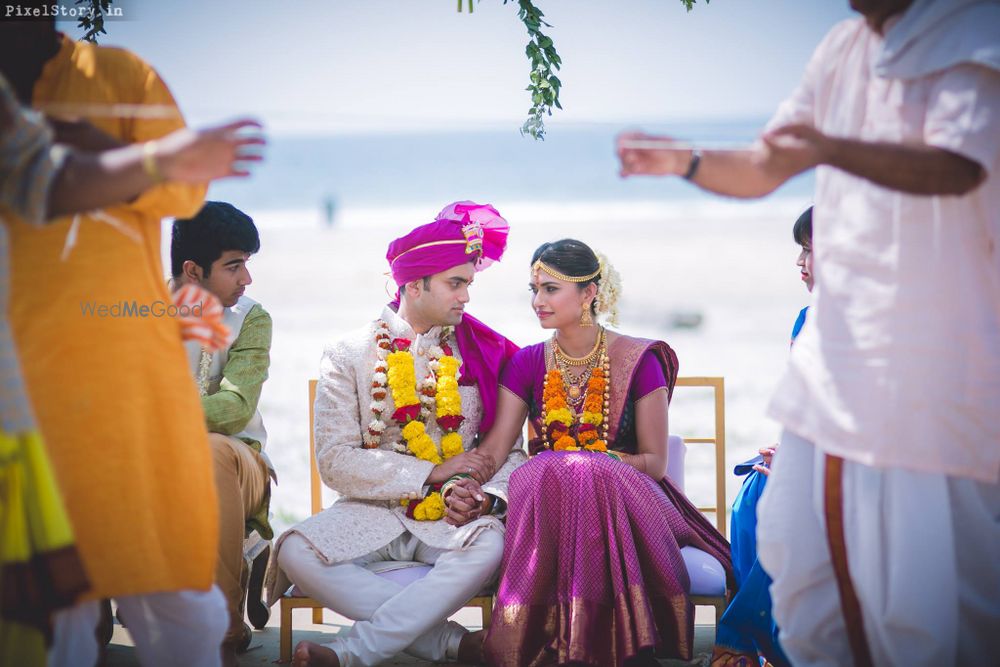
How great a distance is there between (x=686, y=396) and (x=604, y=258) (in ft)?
35.9

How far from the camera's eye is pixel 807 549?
2.54 m

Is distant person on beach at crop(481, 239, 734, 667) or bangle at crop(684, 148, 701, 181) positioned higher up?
bangle at crop(684, 148, 701, 181)

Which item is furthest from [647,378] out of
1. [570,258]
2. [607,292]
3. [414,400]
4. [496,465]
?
[414,400]

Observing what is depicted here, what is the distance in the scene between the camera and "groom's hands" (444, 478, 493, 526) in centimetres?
393

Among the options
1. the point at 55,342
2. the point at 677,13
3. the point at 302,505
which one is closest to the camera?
the point at 55,342

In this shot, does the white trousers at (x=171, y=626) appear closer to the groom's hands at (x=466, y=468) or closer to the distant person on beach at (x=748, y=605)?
the groom's hands at (x=466, y=468)

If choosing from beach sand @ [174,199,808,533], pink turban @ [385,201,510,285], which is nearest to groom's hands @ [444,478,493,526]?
pink turban @ [385,201,510,285]

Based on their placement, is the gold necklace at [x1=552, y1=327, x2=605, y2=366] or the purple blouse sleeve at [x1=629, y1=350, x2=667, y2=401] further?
the gold necklace at [x1=552, y1=327, x2=605, y2=366]

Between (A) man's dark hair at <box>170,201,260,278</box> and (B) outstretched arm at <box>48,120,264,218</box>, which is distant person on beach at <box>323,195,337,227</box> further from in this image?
(B) outstretched arm at <box>48,120,264,218</box>

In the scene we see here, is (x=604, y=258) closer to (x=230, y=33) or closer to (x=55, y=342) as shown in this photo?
(x=55, y=342)

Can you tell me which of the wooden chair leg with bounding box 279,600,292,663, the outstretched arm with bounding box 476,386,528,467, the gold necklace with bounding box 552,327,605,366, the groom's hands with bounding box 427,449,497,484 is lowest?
the wooden chair leg with bounding box 279,600,292,663

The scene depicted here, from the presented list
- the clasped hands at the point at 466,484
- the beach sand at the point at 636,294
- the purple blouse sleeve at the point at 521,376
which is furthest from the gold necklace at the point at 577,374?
the beach sand at the point at 636,294

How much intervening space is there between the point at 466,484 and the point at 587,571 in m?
0.66

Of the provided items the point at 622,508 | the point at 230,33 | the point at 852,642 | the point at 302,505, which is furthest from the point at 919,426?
the point at 230,33
